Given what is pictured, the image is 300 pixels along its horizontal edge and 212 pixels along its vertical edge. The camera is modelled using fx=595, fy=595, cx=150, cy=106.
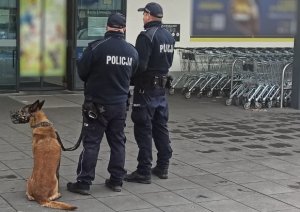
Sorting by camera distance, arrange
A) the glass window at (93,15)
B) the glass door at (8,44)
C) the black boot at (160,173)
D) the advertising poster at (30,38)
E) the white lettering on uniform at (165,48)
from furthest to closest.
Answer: the glass window at (93,15) < the advertising poster at (30,38) < the glass door at (8,44) < the black boot at (160,173) < the white lettering on uniform at (165,48)

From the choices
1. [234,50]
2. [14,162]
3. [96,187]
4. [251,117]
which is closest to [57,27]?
[234,50]

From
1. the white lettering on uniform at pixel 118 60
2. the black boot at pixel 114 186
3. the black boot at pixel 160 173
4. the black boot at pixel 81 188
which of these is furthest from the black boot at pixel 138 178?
the white lettering on uniform at pixel 118 60

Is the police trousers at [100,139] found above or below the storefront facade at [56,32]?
below

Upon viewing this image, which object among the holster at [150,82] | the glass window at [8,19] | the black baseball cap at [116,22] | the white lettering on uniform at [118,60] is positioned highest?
the glass window at [8,19]

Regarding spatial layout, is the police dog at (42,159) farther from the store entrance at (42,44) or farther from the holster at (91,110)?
the store entrance at (42,44)

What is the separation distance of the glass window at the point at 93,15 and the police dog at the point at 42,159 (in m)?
8.29

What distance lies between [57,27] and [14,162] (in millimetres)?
7134

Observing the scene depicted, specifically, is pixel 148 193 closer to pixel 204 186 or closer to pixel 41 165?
pixel 204 186

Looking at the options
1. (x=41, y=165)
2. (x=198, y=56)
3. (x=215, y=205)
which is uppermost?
(x=198, y=56)

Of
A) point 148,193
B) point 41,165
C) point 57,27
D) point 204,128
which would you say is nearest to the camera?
point 41,165

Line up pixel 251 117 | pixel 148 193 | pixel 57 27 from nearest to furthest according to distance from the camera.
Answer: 1. pixel 148 193
2. pixel 251 117
3. pixel 57 27

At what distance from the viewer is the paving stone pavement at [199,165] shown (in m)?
6.09

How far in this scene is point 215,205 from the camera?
6.09 meters

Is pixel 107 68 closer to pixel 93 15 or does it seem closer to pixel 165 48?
pixel 165 48
